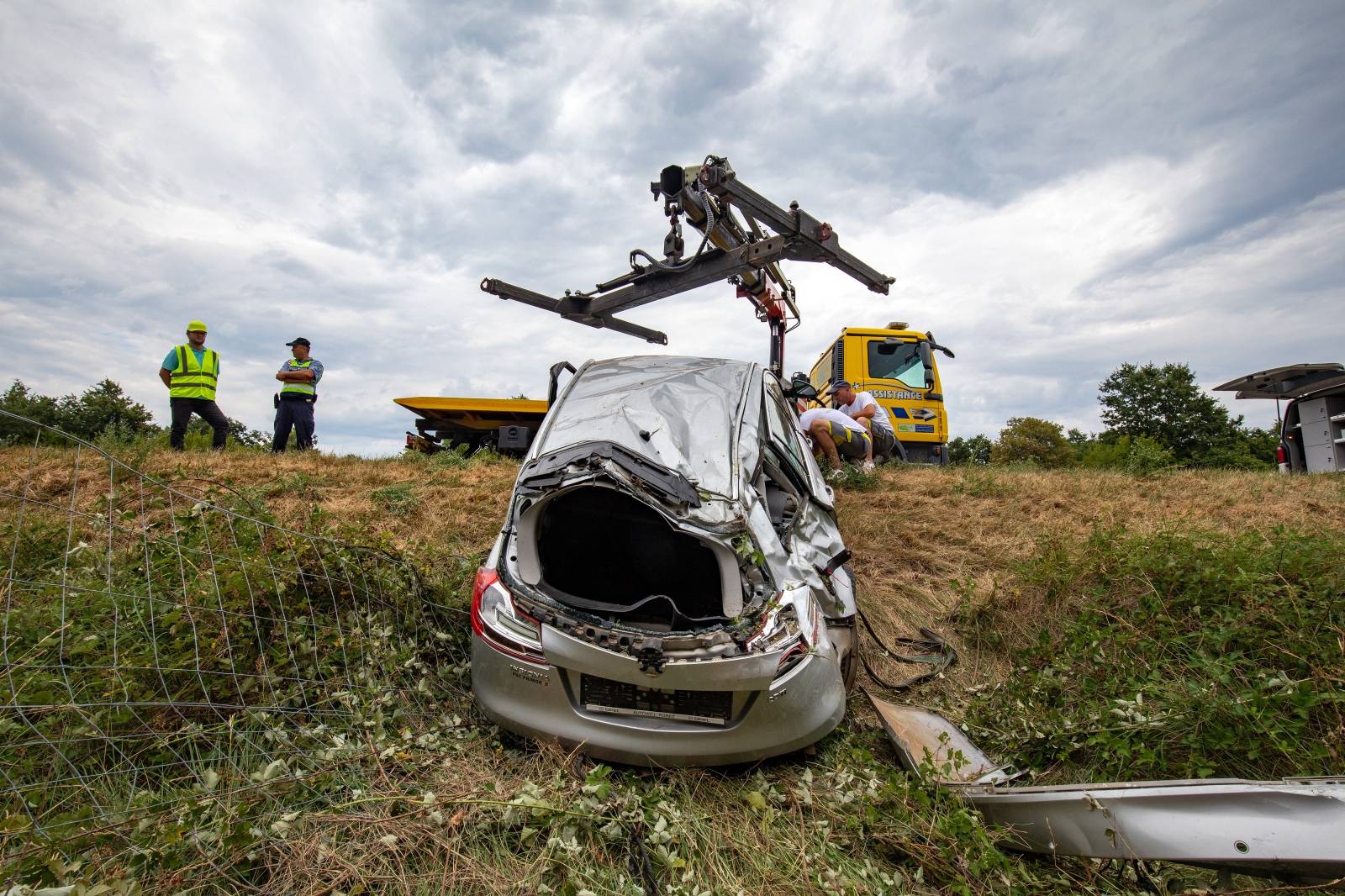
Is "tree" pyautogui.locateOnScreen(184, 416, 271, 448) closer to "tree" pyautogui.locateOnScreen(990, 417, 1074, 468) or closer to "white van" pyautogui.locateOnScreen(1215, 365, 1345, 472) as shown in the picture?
"white van" pyautogui.locateOnScreen(1215, 365, 1345, 472)

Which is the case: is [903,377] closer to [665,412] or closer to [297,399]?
[665,412]

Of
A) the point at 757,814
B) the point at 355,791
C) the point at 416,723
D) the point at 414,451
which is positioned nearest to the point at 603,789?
the point at 757,814

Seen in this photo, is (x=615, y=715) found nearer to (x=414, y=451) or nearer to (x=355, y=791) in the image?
(x=355, y=791)

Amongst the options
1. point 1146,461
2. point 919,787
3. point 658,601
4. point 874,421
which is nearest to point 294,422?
point 658,601

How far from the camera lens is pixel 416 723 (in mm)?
2801

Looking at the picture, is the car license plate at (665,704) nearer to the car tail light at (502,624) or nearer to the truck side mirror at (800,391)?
the car tail light at (502,624)

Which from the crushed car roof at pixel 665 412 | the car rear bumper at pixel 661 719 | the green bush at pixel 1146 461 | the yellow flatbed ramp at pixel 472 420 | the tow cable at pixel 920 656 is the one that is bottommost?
the tow cable at pixel 920 656

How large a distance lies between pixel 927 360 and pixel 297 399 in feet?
29.3

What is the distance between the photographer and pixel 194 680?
2.64 meters

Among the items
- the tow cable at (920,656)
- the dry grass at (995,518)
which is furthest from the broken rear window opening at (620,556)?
the dry grass at (995,518)

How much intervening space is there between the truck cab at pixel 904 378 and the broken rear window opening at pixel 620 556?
24.3ft

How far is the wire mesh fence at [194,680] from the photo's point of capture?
1974mm

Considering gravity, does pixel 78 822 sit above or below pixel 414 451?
below

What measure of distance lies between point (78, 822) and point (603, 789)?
1.53 meters
